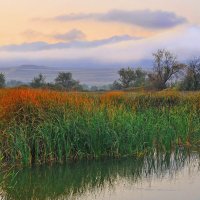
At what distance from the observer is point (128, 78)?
44906 mm

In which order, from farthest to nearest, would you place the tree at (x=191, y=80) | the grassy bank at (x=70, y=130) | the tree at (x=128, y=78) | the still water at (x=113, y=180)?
the tree at (x=128, y=78) → the tree at (x=191, y=80) → the grassy bank at (x=70, y=130) → the still water at (x=113, y=180)

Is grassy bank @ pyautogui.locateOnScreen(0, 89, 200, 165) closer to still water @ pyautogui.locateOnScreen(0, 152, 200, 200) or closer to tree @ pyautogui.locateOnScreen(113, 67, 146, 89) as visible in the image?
still water @ pyautogui.locateOnScreen(0, 152, 200, 200)

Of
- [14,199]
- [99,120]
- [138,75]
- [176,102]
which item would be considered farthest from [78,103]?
[138,75]

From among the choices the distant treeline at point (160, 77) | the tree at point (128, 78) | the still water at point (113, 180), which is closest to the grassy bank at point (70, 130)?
the still water at point (113, 180)

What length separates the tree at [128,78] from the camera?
141 feet

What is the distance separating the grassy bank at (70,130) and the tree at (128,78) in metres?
26.5

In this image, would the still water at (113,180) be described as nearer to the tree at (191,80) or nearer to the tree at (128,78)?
the tree at (191,80)

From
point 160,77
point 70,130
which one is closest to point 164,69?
point 160,77

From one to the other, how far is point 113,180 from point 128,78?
3287cm

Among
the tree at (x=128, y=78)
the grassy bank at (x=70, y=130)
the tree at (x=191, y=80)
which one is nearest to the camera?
the grassy bank at (x=70, y=130)

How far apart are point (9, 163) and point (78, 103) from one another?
9.93ft

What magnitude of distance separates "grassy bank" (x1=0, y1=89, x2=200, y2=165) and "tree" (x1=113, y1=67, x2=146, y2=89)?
26.5 meters

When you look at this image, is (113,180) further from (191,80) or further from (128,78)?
(128,78)

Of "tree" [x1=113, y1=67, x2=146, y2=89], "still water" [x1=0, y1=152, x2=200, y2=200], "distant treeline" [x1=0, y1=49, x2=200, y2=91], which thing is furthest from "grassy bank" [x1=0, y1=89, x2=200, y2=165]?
"tree" [x1=113, y1=67, x2=146, y2=89]
